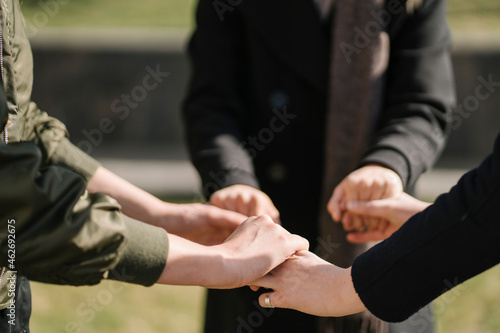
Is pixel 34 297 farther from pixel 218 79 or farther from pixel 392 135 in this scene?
pixel 392 135

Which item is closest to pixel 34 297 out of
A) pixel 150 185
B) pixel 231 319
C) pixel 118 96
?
pixel 150 185

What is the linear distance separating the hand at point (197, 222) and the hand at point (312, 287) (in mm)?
281

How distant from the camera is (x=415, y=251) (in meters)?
1.56

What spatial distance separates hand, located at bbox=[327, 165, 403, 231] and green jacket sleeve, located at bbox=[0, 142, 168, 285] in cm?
75

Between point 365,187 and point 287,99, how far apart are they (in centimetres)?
42

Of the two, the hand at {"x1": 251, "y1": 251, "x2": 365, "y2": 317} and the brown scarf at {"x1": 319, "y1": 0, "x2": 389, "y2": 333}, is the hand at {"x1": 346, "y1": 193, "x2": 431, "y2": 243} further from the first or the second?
the hand at {"x1": 251, "y1": 251, "x2": 365, "y2": 317}

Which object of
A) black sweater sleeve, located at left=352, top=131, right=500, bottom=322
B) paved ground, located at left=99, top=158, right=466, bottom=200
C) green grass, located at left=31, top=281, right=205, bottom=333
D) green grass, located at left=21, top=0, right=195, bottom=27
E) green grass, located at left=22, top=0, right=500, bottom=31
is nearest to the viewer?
black sweater sleeve, located at left=352, top=131, right=500, bottom=322

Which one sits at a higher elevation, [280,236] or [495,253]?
[495,253]

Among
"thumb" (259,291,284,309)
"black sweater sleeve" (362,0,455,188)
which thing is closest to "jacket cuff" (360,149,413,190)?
"black sweater sleeve" (362,0,455,188)

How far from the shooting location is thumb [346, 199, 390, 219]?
205 cm

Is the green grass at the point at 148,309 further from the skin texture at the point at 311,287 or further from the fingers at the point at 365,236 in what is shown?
the skin texture at the point at 311,287

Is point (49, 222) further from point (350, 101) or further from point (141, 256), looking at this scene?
point (350, 101)

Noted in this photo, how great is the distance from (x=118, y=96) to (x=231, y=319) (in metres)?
4.53

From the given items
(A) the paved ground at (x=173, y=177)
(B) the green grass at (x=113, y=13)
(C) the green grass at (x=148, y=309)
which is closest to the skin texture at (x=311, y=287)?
(C) the green grass at (x=148, y=309)
